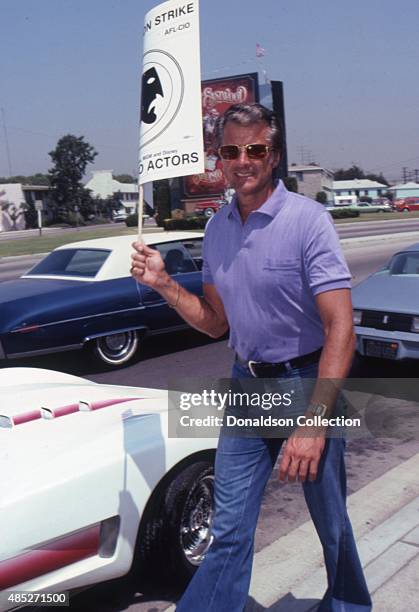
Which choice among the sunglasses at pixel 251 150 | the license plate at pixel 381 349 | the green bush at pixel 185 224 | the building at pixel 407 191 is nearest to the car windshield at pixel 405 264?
the license plate at pixel 381 349

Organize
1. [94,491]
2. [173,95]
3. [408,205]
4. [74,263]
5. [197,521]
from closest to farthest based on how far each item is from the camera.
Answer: [94,491], [173,95], [197,521], [74,263], [408,205]

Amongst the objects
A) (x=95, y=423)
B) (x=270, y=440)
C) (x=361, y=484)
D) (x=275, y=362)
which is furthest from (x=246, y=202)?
(x=361, y=484)

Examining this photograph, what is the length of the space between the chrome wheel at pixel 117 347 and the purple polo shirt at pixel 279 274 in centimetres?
537

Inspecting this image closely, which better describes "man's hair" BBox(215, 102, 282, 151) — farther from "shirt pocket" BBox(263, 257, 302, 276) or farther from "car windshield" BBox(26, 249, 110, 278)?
"car windshield" BBox(26, 249, 110, 278)

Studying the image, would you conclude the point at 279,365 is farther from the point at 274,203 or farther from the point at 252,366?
the point at 274,203

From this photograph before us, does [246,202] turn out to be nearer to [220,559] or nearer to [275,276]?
[275,276]

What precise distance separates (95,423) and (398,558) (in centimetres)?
149

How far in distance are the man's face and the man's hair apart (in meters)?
Result: 0.01

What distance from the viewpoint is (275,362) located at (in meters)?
2.43

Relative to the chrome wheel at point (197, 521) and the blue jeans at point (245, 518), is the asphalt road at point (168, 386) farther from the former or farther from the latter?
the blue jeans at point (245, 518)

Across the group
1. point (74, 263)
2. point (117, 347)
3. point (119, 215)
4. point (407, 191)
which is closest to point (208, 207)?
point (74, 263)

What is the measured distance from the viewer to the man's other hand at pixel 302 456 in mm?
2209

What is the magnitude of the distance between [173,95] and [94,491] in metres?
1.59

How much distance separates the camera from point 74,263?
26.8ft
